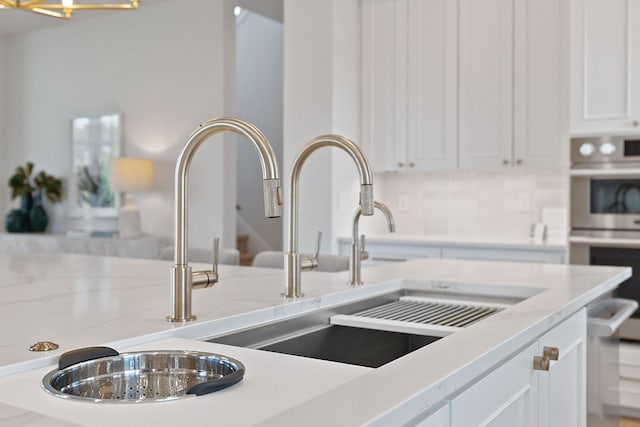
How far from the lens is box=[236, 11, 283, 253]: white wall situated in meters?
6.91

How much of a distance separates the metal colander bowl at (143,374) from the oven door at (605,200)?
9.80 feet

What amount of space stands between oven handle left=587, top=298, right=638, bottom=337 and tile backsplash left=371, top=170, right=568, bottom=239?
6.46 ft

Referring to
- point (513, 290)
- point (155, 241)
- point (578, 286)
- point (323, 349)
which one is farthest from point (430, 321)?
point (155, 241)

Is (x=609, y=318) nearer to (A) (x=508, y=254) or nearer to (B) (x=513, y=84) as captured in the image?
(A) (x=508, y=254)

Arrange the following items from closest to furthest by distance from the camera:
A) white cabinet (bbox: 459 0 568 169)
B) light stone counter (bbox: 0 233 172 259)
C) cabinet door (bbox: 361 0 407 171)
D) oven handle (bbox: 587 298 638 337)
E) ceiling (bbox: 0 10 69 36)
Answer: oven handle (bbox: 587 298 638 337)
white cabinet (bbox: 459 0 568 169)
cabinet door (bbox: 361 0 407 171)
light stone counter (bbox: 0 233 172 259)
ceiling (bbox: 0 10 69 36)

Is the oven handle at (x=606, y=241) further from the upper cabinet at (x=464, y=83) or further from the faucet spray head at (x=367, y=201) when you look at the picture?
the faucet spray head at (x=367, y=201)

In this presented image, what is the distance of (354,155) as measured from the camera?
1.48 metres

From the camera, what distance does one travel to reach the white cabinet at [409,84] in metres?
4.04

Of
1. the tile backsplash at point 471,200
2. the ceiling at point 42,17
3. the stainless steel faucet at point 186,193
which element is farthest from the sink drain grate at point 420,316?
the ceiling at point 42,17

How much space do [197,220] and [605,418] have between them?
3.91 m

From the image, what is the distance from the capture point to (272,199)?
44.3 inches

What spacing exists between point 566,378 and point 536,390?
29 centimetres

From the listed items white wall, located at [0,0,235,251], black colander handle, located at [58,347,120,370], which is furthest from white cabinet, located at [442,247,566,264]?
black colander handle, located at [58,347,120,370]

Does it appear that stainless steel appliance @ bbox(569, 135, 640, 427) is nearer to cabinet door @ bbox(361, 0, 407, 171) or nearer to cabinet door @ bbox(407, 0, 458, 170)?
cabinet door @ bbox(407, 0, 458, 170)
